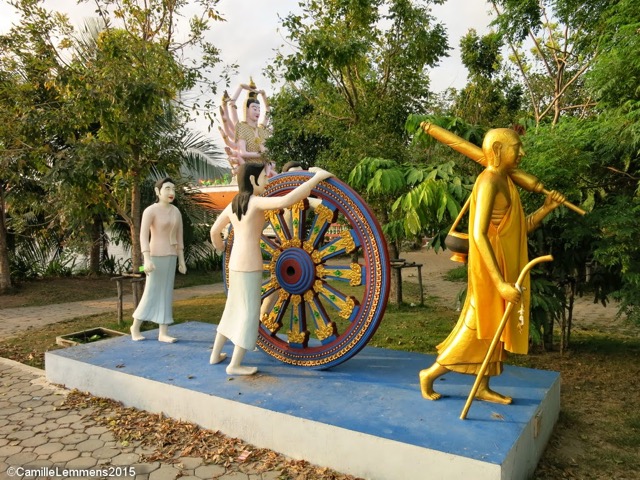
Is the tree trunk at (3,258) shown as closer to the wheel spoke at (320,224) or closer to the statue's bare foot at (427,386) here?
the wheel spoke at (320,224)

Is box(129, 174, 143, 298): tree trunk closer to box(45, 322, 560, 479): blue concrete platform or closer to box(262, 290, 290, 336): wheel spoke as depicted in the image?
box(45, 322, 560, 479): blue concrete platform

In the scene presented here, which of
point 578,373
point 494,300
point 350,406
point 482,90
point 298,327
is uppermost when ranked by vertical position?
point 482,90

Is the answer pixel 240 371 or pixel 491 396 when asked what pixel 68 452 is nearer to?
pixel 240 371

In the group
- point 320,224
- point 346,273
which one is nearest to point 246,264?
point 320,224

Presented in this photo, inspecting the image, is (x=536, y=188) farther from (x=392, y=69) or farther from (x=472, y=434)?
(x=392, y=69)

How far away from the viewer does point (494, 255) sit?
10.3ft

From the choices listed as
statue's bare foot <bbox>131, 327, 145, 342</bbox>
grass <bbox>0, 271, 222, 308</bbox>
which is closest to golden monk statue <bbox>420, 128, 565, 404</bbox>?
statue's bare foot <bbox>131, 327, 145, 342</bbox>

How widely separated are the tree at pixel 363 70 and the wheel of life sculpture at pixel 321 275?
3.49m

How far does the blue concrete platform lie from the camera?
2.95 metres

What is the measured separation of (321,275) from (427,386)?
1.36 m

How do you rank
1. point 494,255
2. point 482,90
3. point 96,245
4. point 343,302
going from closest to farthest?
point 494,255, point 343,302, point 482,90, point 96,245

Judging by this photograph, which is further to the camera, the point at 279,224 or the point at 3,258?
the point at 3,258

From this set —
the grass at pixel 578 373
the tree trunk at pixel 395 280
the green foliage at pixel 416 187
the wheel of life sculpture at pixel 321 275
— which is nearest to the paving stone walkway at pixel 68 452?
the wheel of life sculpture at pixel 321 275

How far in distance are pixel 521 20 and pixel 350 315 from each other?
7.34 metres
